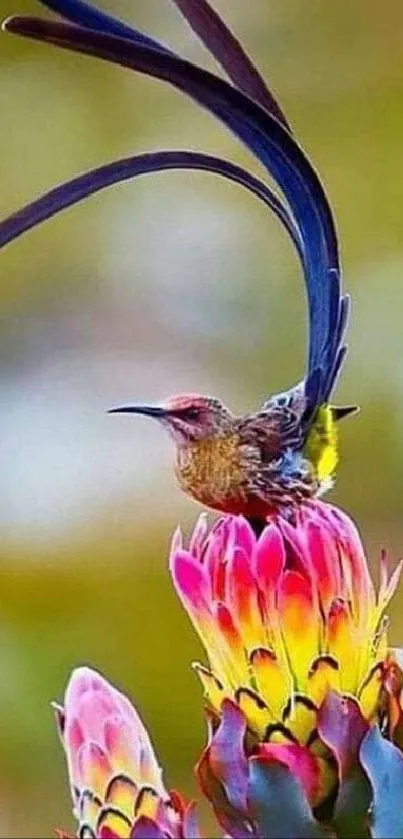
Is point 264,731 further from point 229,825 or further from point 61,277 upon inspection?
point 61,277

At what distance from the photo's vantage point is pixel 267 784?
873 millimetres

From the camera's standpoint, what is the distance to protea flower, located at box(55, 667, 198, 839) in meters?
0.88

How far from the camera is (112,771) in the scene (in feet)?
2.89

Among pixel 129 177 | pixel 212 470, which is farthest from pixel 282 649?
pixel 129 177

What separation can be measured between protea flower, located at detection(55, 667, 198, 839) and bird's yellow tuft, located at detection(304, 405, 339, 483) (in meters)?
0.27

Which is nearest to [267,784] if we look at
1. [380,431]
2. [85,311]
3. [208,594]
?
[208,594]

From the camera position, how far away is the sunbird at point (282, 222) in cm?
92

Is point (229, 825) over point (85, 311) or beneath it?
beneath

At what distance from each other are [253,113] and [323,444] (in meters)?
0.30

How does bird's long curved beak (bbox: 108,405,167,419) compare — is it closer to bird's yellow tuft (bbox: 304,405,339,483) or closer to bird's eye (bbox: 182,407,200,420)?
bird's eye (bbox: 182,407,200,420)

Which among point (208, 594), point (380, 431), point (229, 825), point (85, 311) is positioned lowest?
point (229, 825)

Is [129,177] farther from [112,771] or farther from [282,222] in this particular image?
[112,771]

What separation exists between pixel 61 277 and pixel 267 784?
1.54 feet

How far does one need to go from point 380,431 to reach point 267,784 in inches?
12.6
